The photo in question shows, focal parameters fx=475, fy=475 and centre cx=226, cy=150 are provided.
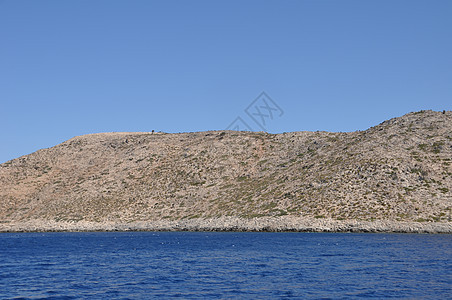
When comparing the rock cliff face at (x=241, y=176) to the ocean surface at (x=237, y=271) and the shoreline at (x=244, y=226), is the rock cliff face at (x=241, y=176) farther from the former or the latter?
the ocean surface at (x=237, y=271)

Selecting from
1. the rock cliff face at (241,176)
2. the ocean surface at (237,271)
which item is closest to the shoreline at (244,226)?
the rock cliff face at (241,176)

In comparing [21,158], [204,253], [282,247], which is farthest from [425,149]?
[21,158]

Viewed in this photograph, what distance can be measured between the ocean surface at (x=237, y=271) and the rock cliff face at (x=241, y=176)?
74.6 ft

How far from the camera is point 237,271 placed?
4406 centimetres

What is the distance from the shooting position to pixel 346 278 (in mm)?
39156

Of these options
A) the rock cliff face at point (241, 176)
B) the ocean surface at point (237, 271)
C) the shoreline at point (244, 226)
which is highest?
the rock cliff face at point (241, 176)

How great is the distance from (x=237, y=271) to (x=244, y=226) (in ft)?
172

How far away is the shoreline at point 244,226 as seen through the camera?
267 ft

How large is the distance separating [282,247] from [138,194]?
229ft

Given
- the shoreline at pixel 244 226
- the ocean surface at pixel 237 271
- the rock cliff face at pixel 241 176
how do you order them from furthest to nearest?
the rock cliff face at pixel 241 176, the shoreline at pixel 244 226, the ocean surface at pixel 237 271

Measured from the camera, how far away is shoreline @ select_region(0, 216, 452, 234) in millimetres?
81375

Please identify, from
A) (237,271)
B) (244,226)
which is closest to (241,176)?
(244,226)

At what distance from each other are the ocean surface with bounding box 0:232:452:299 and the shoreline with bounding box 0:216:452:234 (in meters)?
11.2

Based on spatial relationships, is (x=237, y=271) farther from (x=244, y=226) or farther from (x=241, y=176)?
(x=241, y=176)
